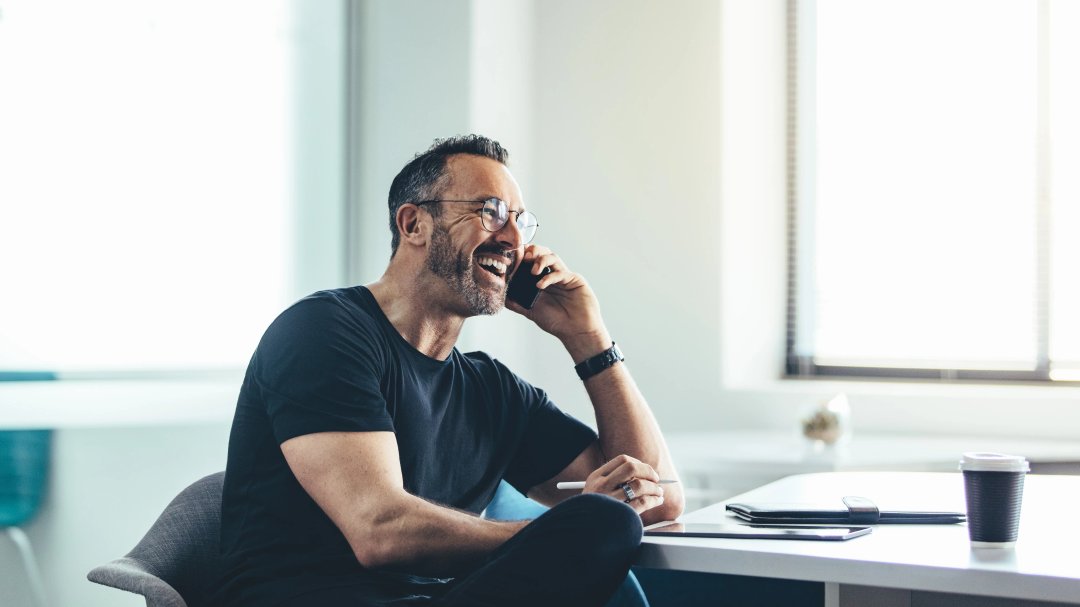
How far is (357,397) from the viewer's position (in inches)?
64.7

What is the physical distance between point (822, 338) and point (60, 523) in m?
2.70

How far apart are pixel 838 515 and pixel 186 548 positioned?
1.04 metres

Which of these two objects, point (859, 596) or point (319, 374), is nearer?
point (859, 596)

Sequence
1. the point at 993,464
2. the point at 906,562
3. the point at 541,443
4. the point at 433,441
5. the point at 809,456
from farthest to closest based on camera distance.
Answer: the point at 809,456 → the point at 541,443 → the point at 433,441 → the point at 993,464 → the point at 906,562

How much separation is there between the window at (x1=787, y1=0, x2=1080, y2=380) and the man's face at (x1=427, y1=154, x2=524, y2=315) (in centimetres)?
226

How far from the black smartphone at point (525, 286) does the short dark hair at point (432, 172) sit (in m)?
0.23

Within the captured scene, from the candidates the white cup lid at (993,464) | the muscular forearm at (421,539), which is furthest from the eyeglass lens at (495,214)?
the white cup lid at (993,464)

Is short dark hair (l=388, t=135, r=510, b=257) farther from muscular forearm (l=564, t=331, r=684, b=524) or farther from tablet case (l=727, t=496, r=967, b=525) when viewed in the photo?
tablet case (l=727, t=496, r=967, b=525)

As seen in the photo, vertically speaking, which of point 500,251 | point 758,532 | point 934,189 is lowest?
point 758,532

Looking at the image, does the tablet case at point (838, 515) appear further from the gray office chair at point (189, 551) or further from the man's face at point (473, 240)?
the man's face at point (473, 240)

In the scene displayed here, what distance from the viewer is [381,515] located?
1558mm

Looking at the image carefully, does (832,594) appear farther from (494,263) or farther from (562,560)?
(494,263)

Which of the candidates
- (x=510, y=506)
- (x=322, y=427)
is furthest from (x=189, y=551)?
(x=510, y=506)

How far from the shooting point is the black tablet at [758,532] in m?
1.40
